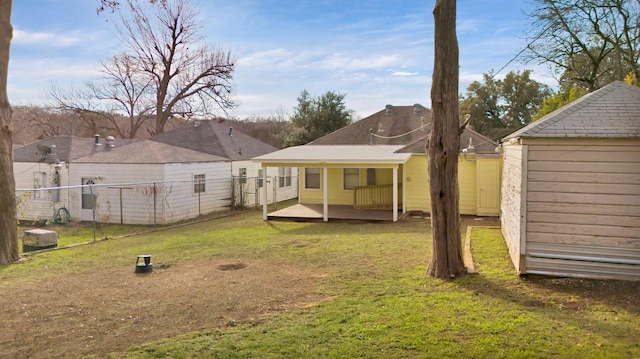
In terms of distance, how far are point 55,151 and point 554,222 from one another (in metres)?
19.7

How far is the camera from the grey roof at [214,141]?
23109 mm

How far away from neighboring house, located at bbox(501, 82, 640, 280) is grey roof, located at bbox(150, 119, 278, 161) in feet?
53.8

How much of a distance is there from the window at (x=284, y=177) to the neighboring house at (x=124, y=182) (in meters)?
4.66

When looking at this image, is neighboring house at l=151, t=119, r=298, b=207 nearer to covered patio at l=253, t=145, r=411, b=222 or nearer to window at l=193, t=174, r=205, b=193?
window at l=193, t=174, r=205, b=193

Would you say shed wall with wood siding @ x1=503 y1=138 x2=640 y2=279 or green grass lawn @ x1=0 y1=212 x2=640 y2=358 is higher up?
shed wall with wood siding @ x1=503 y1=138 x2=640 y2=279

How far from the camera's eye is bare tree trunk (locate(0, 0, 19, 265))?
10.2 m

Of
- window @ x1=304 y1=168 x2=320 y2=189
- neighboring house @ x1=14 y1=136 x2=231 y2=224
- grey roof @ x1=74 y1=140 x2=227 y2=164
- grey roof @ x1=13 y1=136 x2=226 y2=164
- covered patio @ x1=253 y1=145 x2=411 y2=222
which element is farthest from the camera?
window @ x1=304 y1=168 x2=320 y2=189

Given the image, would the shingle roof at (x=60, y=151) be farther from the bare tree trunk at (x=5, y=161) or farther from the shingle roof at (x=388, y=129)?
the shingle roof at (x=388, y=129)

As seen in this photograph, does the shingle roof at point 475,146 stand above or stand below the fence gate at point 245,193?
above

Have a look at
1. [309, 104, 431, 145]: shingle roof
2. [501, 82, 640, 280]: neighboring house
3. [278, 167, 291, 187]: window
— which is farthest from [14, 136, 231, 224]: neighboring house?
[501, 82, 640, 280]: neighboring house

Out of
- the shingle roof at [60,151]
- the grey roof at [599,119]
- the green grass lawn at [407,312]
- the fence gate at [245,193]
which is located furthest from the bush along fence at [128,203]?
the grey roof at [599,119]

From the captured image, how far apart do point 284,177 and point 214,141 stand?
446 cm

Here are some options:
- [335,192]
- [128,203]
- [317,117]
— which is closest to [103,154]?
[128,203]

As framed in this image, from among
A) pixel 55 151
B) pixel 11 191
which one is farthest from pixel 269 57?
pixel 11 191
